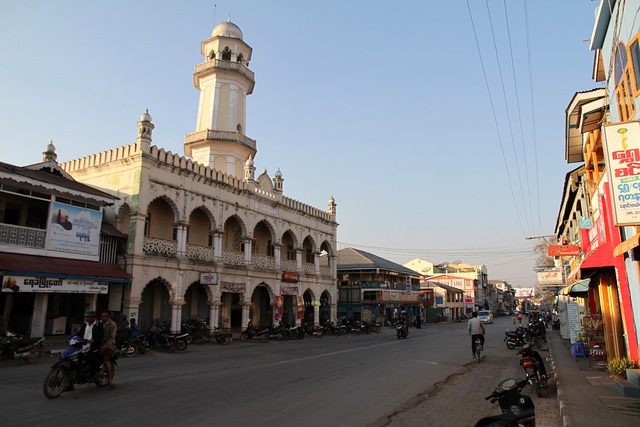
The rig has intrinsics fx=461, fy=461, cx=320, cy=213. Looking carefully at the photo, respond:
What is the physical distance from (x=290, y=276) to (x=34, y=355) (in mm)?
16712

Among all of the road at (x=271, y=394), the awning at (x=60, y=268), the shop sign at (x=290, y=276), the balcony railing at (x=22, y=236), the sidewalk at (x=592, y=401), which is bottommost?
the road at (x=271, y=394)

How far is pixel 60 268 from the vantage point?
54.2ft

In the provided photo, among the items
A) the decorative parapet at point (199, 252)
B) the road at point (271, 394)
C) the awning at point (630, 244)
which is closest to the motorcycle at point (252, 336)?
the decorative parapet at point (199, 252)

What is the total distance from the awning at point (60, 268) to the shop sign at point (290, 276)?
37.0ft

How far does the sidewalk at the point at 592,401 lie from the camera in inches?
259

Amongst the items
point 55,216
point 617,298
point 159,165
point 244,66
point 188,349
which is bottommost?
point 188,349

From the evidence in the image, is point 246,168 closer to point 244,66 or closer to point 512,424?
point 244,66

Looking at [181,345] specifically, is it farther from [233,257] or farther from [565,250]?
[565,250]

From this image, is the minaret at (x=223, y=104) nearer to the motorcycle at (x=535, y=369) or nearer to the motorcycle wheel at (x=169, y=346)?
the motorcycle wheel at (x=169, y=346)

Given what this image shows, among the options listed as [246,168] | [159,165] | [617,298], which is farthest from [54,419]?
[246,168]

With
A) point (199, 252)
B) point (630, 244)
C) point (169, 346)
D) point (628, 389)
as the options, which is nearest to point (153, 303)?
point (199, 252)

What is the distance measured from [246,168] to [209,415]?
21392 mm

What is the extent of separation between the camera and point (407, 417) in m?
7.13

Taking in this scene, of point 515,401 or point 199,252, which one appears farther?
point 199,252
